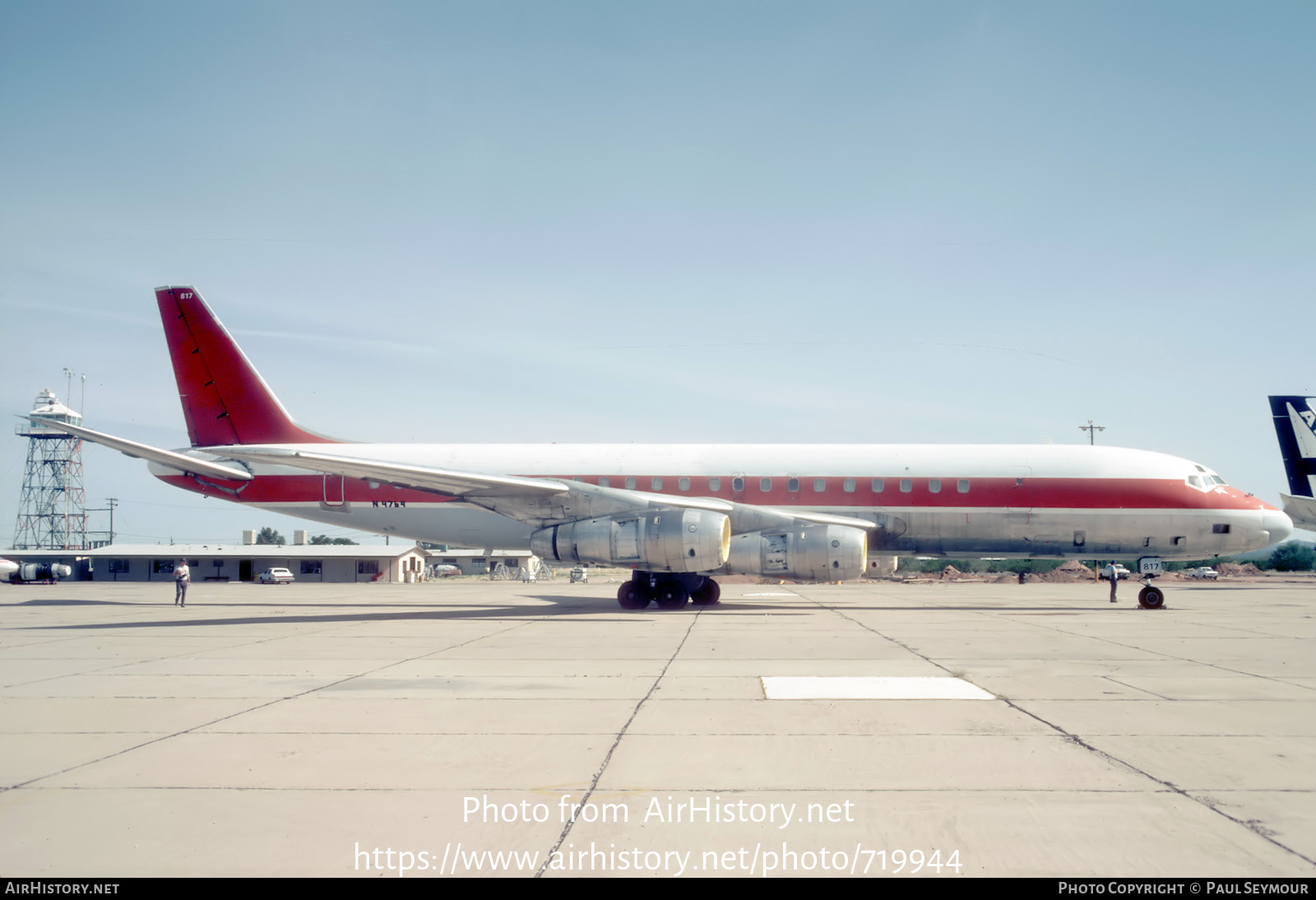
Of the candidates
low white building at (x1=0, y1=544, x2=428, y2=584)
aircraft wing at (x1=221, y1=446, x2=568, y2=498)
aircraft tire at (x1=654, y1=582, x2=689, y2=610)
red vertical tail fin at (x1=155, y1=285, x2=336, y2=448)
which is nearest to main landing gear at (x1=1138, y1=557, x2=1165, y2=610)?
aircraft tire at (x1=654, y1=582, x2=689, y2=610)

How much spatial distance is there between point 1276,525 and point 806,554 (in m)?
12.8

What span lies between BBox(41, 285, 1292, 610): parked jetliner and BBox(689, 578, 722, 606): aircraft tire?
6 cm

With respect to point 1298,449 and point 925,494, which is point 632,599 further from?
point 1298,449

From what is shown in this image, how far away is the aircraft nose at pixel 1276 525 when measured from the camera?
21.2 metres

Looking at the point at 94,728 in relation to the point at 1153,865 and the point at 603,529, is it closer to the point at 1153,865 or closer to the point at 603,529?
the point at 1153,865

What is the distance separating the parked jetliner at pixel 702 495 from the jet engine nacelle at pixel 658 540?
0.04 metres

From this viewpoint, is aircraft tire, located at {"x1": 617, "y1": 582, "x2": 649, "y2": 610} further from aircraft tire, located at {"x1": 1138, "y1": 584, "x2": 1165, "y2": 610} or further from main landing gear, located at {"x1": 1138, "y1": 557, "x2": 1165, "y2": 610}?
aircraft tire, located at {"x1": 1138, "y1": 584, "x2": 1165, "y2": 610}

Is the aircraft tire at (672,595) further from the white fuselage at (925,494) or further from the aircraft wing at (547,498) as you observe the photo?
the white fuselage at (925,494)

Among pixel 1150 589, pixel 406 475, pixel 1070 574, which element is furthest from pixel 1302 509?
pixel 406 475

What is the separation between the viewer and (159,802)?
4934mm

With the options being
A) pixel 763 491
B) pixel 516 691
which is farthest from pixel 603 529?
pixel 516 691

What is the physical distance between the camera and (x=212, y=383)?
75.8 feet

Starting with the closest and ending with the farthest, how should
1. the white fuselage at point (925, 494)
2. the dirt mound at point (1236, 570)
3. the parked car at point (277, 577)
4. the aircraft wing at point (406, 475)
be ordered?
the aircraft wing at point (406, 475) < the white fuselage at point (925, 494) < the parked car at point (277, 577) < the dirt mound at point (1236, 570)

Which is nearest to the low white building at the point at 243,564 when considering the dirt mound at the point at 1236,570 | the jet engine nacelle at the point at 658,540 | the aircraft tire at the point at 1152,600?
the jet engine nacelle at the point at 658,540
